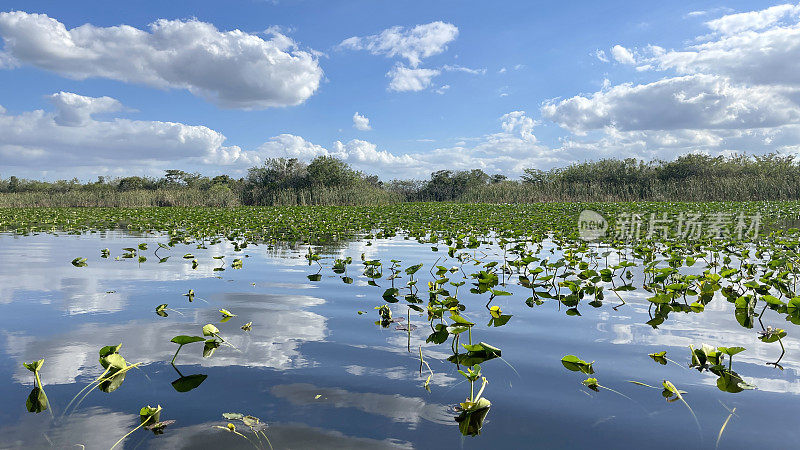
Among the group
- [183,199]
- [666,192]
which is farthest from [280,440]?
[666,192]

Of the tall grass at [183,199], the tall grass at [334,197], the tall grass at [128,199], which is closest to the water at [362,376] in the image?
the tall grass at [334,197]

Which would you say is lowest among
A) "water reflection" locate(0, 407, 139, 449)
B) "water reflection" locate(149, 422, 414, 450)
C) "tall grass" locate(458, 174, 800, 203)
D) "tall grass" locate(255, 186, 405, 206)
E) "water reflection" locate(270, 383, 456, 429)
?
"water reflection" locate(0, 407, 139, 449)

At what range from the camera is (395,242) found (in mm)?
9539

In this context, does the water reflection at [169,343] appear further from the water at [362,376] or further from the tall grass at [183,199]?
the tall grass at [183,199]

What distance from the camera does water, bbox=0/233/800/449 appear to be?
1.87 metres

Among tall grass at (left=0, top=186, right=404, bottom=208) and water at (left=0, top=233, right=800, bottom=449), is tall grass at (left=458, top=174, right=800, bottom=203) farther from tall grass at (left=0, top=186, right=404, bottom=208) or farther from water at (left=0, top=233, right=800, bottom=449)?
water at (left=0, top=233, right=800, bottom=449)

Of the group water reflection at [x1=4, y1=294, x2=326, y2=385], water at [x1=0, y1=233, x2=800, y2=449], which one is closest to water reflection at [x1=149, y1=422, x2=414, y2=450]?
water at [x1=0, y1=233, x2=800, y2=449]

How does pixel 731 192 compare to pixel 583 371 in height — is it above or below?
above

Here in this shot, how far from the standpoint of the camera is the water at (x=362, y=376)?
1874 mm

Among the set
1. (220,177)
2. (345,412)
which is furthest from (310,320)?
(220,177)

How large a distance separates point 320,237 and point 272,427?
29.5 feet

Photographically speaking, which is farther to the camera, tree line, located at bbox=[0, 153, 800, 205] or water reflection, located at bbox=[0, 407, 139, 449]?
tree line, located at bbox=[0, 153, 800, 205]

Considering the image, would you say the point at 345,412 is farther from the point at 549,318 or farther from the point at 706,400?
the point at 549,318

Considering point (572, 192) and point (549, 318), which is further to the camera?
point (572, 192)
